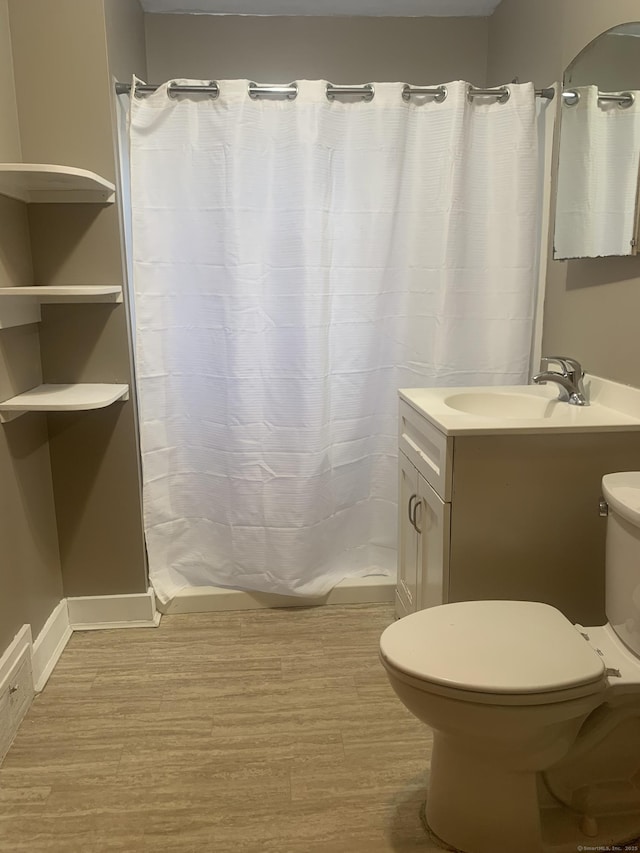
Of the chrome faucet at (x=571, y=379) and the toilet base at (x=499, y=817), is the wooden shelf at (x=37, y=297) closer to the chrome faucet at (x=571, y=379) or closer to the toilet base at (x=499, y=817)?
the chrome faucet at (x=571, y=379)

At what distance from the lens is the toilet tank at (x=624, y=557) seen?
4.45 ft

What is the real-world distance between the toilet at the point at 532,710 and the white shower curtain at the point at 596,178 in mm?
745

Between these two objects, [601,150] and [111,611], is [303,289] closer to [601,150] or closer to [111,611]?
[601,150]

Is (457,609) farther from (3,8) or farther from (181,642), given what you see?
(3,8)

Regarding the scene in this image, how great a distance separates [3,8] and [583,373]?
6.64 ft

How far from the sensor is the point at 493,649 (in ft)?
4.40

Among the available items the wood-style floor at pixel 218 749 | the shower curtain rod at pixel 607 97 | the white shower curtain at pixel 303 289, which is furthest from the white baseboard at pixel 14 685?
the shower curtain rod at pixel 607 97

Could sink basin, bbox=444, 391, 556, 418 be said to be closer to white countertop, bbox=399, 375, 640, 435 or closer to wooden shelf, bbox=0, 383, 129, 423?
white countertop, bbox=399, 375, 640, 435

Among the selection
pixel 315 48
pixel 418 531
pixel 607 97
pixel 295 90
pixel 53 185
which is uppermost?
pixel 315 48

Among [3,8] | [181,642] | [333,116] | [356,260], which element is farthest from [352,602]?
[3,8]

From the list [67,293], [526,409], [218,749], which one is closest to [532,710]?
[218,749]

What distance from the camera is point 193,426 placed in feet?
7.67

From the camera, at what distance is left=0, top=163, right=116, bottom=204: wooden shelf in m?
1.71

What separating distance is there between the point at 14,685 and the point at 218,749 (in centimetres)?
60
